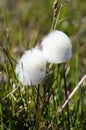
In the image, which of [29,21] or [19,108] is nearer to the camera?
[19,108]

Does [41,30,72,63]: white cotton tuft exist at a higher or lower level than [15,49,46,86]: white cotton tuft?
higher

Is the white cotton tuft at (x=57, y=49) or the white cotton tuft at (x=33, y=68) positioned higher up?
the white cotton tuft at (x=57, y=49)

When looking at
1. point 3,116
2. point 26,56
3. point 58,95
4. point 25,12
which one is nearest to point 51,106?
point 58,95

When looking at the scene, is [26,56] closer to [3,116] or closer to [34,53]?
[34,53]
